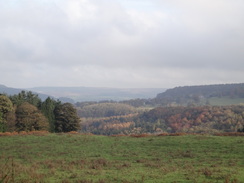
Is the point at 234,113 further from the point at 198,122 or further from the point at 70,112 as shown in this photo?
the point at 70,112

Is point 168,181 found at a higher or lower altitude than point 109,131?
higher

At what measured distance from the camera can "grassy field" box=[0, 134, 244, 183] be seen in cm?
1816

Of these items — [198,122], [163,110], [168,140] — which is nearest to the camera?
[168,140]

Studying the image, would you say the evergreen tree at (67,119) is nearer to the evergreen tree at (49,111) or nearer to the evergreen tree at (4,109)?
the evergreen tree at (49,111)

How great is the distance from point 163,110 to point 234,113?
173ft

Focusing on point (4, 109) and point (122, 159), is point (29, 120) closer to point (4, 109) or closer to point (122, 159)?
point (4, 109)

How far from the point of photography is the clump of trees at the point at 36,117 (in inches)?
2653

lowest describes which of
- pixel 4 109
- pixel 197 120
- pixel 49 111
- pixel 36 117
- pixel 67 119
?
pixel 197 120

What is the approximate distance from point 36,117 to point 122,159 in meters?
47.2

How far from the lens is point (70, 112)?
73.7m

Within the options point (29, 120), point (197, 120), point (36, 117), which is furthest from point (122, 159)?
point (197, 120)

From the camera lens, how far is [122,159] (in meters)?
29.0

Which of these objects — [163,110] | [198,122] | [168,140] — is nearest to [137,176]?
[168,140]

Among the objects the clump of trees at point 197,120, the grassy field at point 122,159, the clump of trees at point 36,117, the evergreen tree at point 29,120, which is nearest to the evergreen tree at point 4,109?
the clump of trees at point 36,117
